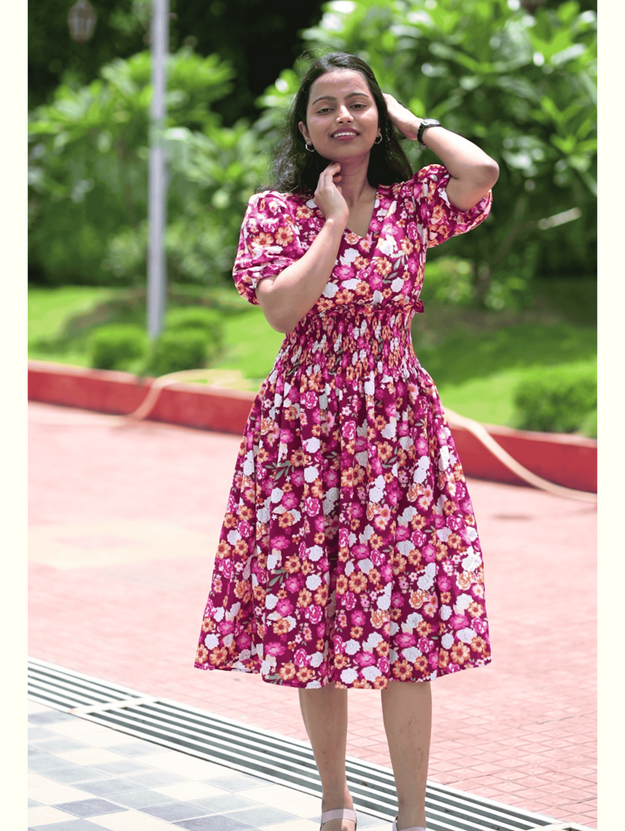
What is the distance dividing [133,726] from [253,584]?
1.36 m

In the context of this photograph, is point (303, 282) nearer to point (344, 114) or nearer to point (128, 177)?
point (344, 114)

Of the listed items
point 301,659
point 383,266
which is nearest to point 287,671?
point 301,659

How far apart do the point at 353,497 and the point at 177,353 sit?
11424 mm

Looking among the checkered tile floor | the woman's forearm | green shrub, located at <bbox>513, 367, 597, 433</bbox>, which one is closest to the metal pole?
green shrub, located at <bbox>513, 367, 597, 433</bbox>

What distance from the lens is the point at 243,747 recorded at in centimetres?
409

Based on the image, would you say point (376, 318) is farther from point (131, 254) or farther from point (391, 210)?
point (131, 254)

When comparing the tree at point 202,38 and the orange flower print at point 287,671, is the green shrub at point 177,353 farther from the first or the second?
the tree at point 202,38

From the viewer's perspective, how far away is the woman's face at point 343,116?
3.16m

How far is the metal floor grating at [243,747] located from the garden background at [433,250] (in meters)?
4.02

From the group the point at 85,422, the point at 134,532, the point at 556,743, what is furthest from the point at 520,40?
the point at 556,743

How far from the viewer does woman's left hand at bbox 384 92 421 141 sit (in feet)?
10.6

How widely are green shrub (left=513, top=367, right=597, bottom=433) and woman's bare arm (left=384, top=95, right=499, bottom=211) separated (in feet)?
22.1

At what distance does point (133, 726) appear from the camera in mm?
4293

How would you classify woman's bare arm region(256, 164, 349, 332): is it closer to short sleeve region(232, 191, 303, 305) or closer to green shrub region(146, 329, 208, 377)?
short sleeve region(232, 191, 303, 305)
